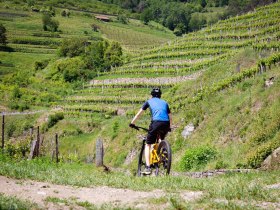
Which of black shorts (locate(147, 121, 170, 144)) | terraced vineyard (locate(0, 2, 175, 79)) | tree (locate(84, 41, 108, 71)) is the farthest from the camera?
terraced vineyard (locate(0, 2, 175, 79))

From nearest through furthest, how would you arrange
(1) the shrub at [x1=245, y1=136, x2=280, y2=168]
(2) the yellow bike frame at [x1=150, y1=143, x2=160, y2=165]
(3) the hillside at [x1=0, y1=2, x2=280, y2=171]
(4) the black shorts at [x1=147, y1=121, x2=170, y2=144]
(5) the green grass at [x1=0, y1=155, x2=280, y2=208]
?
(5) the green grass at [x1=0, y1=155, x2=280, y2=208], (4) the black shorts at [x1=147, y1=121, x2=170, y2=144], (2) the yellow bike frame at [x1=150, y1=143, x2=160, y2=165], (1) the shrub at [x1=245, y1=136, x2=280, y2=168], (3) the hillside at [x1=0, y1=2, x2=280, y2=171]

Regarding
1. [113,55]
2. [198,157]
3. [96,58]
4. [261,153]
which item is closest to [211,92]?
[198,157]

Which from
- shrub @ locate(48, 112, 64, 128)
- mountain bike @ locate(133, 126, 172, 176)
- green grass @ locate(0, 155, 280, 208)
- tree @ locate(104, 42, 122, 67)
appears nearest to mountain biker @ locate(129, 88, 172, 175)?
mountain bike @ locate(133, 126, 172, 176)

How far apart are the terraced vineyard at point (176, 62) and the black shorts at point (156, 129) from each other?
36.6m

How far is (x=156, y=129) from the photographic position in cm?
1282

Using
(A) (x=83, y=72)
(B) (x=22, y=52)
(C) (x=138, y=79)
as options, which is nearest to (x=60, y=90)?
(A) (x=83, y=72)

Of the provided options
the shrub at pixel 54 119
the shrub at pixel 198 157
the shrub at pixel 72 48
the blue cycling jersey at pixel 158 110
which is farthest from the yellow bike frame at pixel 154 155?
the shrub at pixel 72 48

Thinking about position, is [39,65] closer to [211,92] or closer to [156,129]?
[211,92]

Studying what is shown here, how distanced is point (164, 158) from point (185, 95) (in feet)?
106

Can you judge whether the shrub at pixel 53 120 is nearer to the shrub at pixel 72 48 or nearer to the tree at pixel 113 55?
the tree at pixel 113 55

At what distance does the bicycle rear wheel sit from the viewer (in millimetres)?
A: 12258

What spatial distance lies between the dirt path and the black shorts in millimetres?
2936

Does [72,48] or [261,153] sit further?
[72,48]

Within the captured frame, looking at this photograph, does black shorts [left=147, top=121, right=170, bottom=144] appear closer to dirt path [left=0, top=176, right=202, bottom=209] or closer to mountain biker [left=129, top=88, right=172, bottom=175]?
mountain biker [left=129, top=88, right=172, bottom=175]
